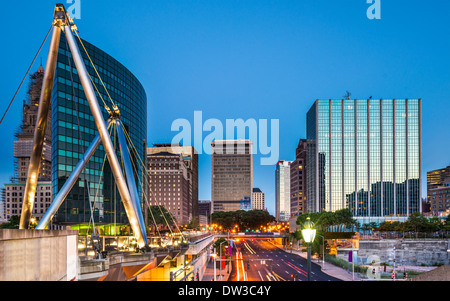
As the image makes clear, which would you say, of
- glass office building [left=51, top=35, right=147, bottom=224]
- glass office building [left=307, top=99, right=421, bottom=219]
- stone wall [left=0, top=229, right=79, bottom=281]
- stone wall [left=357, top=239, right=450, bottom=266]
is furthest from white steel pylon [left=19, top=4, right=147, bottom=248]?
glass office building [left=307, top=99, right=421, bottom=219]

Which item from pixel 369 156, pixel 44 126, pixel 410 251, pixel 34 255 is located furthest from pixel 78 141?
pixel 369 156

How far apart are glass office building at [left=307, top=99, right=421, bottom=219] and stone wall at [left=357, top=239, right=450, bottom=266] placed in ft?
230

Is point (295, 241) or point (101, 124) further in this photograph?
point (295, 241)

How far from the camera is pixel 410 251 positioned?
3615 inches

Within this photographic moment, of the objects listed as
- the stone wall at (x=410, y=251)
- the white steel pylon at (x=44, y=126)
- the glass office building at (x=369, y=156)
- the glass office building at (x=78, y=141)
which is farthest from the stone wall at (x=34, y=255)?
the glass office building at (x=369, y=156)

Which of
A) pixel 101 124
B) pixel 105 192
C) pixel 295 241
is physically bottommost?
pixel 295 241

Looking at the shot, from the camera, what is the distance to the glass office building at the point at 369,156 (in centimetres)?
16288

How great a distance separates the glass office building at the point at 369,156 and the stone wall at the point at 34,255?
16166 centimetres

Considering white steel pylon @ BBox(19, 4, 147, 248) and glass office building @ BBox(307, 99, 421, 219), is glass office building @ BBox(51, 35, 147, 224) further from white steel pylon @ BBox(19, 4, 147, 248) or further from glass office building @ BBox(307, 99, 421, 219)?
glass office building @ BBox(307, 99, 421, 219)

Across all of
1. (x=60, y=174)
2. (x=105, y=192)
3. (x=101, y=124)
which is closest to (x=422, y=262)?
(x=105, y=192)
